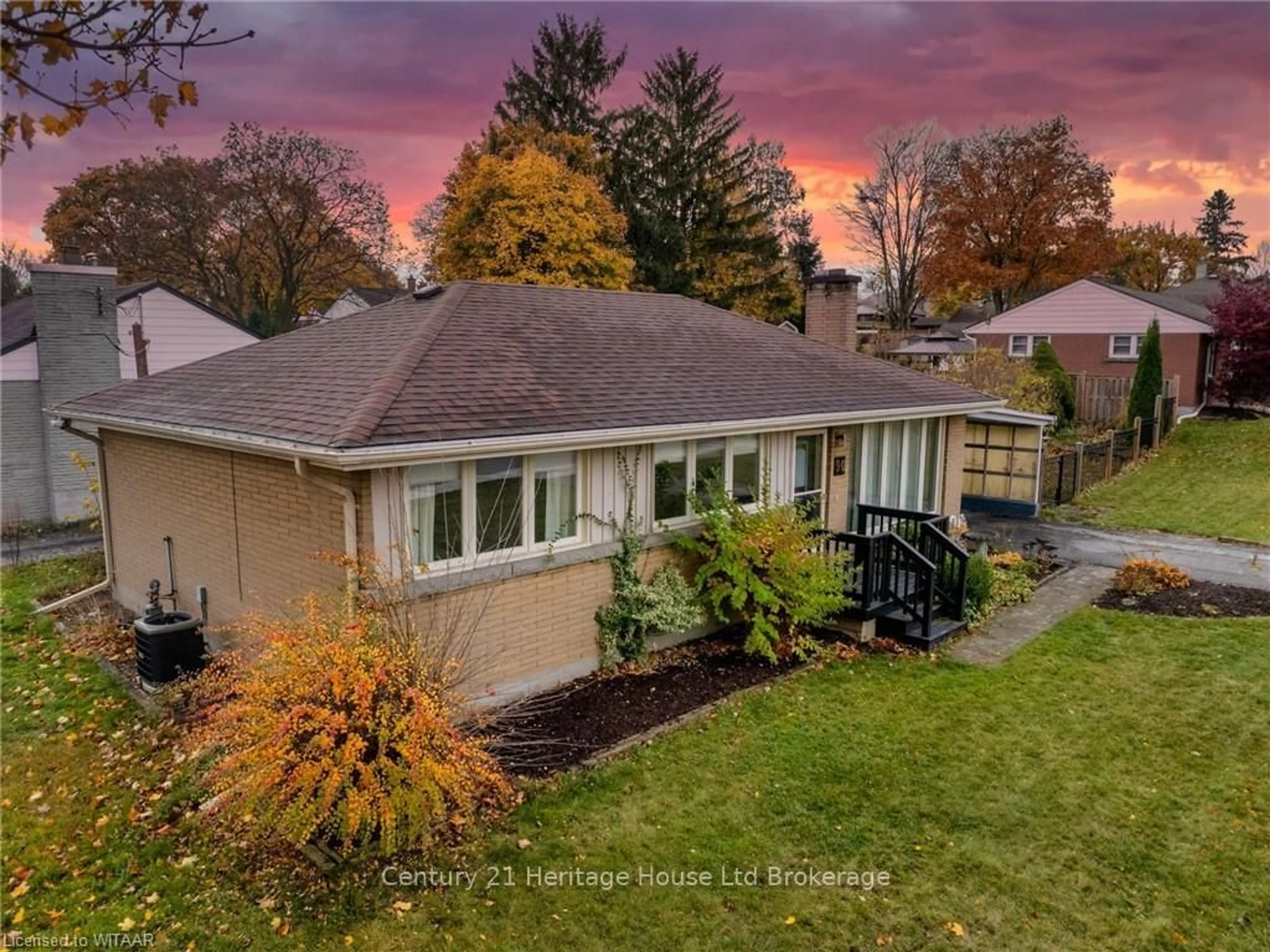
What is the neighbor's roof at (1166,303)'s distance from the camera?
96.6ft

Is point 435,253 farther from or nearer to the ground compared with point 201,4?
farther from the ground

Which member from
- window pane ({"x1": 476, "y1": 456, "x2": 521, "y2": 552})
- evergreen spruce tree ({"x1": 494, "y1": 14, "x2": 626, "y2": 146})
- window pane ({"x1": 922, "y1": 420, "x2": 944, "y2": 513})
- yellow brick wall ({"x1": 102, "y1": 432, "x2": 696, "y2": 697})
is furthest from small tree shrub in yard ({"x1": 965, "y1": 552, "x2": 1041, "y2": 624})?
evergreen spruce tree ({"x1": 494, "y1": 14, "x2": 626, "y2": 146})

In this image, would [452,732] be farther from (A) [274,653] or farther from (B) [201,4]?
(B) [201,4]

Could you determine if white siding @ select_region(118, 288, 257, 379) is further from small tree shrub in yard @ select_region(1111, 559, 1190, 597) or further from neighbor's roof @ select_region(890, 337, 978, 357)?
small tree shrub in yard @ select_region(1111, 559, 1190, 597)

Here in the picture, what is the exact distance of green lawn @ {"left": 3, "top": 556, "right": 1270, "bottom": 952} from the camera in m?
4.93

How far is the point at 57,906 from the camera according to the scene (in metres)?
5.20

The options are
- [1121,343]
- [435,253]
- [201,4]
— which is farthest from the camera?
[435,253]

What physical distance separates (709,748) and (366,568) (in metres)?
3.44

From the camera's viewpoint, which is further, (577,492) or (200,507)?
(200,507)

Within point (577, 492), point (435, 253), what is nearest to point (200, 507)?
point (577, 492)

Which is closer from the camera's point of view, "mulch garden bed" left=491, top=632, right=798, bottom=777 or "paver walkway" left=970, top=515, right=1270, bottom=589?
"mulch garden bed" left=491, top=632, right=798, bottom=777

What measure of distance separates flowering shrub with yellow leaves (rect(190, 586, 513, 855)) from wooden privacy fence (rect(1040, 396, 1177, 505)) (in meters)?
16.3

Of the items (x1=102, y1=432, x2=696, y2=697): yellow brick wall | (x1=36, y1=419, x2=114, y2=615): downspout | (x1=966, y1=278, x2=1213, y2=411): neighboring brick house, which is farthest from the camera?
(x1=966, y1=278, x2=1213, y2=411): neighboring brick house

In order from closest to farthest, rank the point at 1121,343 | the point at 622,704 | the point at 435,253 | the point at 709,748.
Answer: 1. the point at 709,748
2. the point at 622,704
3. the point at 1121,343
4. the point at 435,253
